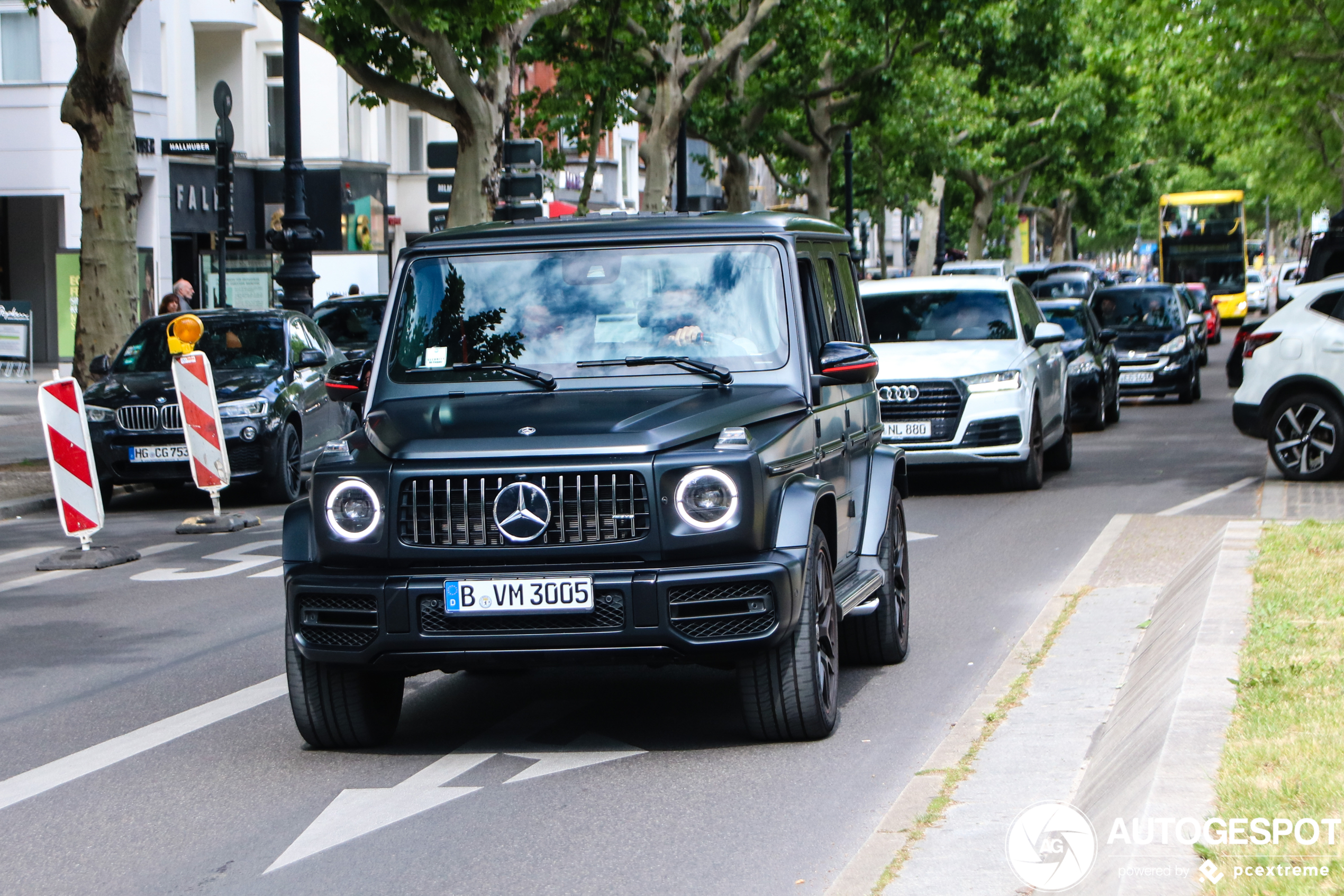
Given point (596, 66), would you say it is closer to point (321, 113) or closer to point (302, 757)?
point (321, 113)

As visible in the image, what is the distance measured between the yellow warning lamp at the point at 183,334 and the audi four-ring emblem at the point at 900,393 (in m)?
5.50

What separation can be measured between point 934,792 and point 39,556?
9005 millimetres

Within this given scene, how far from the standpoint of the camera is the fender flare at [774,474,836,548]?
6.35 m

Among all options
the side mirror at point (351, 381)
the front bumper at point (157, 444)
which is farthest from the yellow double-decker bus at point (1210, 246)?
the side mirror at point (351, 381)

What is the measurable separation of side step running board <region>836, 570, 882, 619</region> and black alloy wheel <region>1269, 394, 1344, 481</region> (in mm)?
8679

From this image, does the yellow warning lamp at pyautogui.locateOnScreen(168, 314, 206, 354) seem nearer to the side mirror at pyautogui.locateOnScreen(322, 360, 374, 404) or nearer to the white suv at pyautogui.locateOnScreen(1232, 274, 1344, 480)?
the side mirror at pyautogui.locateOnScreen(322, 360, 374, 404)

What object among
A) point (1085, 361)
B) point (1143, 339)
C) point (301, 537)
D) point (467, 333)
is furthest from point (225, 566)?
point (1143, 339)

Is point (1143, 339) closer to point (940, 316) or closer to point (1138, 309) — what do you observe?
point (1138, 309)

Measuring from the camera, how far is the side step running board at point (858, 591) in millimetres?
7129

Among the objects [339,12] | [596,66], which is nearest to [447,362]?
[339,12]

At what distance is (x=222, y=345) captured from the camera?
56.0ft

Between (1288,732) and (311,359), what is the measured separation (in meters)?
11.9

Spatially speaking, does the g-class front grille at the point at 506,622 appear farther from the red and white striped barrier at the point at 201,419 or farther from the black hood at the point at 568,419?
the red and white striped barrier at the point at 201,419

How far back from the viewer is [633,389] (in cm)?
686
